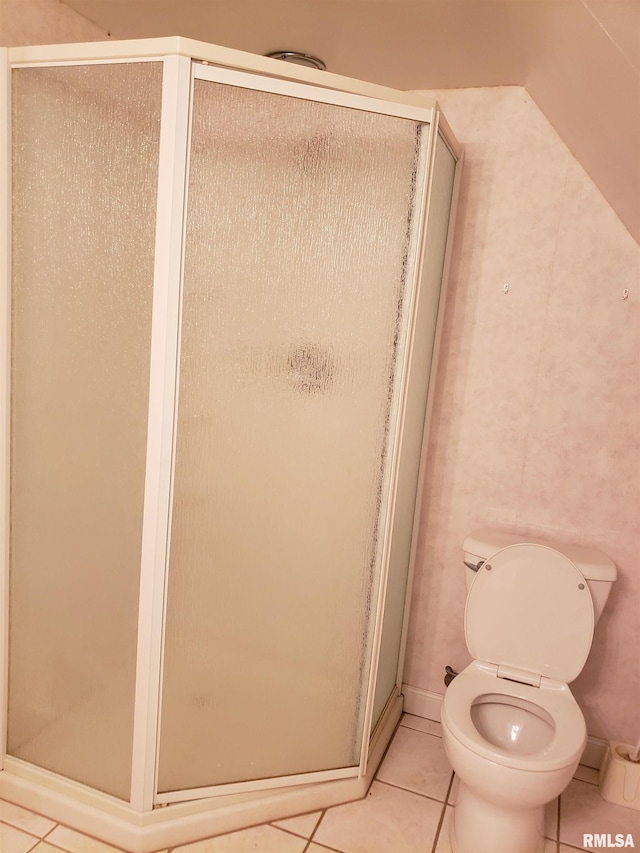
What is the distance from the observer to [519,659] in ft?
6.68

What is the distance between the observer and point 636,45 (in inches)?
50.9

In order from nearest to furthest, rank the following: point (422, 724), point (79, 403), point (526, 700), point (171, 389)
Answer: point (171, 389) → point (79, 403) → point (526, 700) → point (422, 724)

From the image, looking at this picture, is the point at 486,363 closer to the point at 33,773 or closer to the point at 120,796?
the point at 120,796

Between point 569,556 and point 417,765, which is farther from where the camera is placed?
point 417,765

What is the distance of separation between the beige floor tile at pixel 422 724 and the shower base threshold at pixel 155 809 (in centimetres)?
45

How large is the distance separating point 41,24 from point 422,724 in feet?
8.54

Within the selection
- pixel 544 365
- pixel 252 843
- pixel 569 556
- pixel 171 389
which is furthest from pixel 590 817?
pixel 171 389

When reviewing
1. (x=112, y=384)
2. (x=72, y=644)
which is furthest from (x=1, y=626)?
(x=112, y=384)

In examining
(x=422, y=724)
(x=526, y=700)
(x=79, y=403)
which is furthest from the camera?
(x=422, y=724)

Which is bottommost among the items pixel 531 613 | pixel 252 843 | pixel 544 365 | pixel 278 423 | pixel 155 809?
pixel 252 843

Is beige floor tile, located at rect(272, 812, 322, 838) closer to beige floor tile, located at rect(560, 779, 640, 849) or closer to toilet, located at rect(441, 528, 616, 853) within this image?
toilet, located at rect(441, 528, 616, 853)

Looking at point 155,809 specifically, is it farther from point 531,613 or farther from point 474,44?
point 474,44

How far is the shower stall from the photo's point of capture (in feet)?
5.09

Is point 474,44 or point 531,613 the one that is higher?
point 474,44
